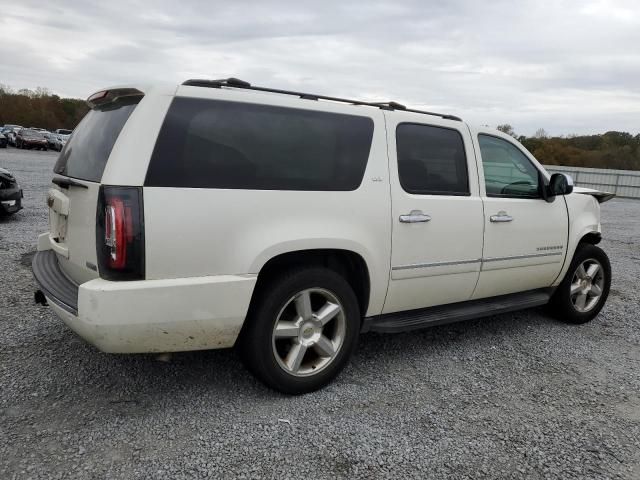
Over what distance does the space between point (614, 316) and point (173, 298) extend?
15.2 ft

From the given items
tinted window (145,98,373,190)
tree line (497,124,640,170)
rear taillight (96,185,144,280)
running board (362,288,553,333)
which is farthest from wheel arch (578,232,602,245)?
tree line (497,124,640,170)

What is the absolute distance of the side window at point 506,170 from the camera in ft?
13.7

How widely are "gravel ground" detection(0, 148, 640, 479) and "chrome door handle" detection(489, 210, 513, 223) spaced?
3.47 feet

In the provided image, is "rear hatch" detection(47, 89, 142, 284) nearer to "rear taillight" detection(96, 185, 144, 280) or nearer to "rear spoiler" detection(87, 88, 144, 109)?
"rear spoiler" detection(87, 88, 144, 109)

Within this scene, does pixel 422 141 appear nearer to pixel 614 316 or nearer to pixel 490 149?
pixel 490 149

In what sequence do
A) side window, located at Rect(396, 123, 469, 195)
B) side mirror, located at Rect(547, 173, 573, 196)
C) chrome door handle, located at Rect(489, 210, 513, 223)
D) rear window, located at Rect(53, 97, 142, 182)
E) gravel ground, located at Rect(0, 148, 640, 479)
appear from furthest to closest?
side mirror, located at Rect(547, 173, 573, 196), chrome door handle, located at Rect(489, 210, 513, 223), side window, located at Rect(396, 123, 469, 195), rear window, located at Rect(53, 97, 142, 182), gravel ground, located at Rect(0, 148, 640, 479)

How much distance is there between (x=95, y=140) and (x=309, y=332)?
1.73 m

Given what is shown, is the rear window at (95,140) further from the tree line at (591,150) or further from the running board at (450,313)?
the tree line at (591,150)

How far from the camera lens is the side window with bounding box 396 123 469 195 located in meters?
3.63

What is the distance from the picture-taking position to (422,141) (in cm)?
379

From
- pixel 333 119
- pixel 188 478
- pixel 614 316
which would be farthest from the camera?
pixel 614 316

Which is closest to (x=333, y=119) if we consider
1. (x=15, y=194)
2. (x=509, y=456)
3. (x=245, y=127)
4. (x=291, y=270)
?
(x=245, y=127)

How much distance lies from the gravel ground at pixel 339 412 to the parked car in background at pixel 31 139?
37634 millimetres

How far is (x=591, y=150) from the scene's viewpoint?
3206 cm
